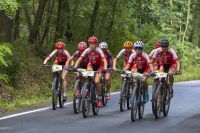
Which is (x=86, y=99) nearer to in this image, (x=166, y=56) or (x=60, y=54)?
(x=166, y=56)

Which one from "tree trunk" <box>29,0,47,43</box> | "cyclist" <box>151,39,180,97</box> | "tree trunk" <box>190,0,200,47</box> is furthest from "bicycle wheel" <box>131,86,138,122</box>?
"tree trunk" <box>190,0,200,47</box>

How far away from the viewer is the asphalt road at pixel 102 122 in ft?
38.2

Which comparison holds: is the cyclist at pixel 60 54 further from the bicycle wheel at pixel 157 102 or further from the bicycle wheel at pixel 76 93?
the bicycle wheel at pixel 157 102

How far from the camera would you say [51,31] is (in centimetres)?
3147

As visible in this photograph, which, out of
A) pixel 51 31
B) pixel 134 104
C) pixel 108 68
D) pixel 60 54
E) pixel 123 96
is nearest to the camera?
pixel 134 104

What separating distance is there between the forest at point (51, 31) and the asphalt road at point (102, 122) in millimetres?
2343

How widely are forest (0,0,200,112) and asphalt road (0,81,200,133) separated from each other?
234 cm

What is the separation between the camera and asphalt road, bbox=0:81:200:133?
1165cm

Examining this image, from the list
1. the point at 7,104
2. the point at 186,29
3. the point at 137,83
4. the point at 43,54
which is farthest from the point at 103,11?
the point at 186,29

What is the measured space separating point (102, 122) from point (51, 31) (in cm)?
1909

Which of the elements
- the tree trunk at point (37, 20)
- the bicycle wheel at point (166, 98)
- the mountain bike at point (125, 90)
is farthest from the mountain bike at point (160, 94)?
the tree trunk at point (37, 20)

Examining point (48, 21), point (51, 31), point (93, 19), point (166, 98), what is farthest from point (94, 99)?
point (51, 31)

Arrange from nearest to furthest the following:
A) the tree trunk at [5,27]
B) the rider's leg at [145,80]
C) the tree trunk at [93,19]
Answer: the rider's leg at [145,80], the tree trunk at [5,27], the tree trunk at [93,19]

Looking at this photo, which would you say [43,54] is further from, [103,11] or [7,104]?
[7,104]
